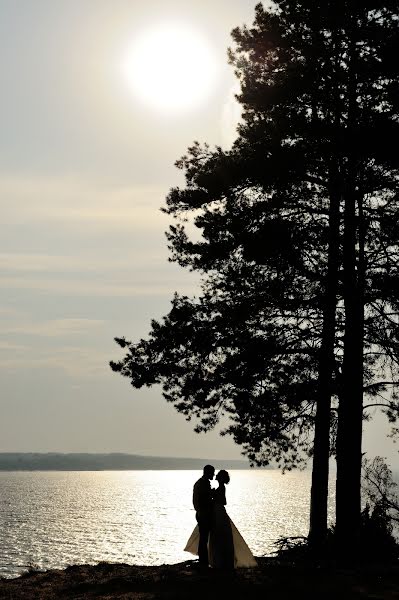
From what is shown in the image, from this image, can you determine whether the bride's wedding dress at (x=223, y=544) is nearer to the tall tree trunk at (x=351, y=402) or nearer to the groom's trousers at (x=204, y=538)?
the groom's trousers at (x=204, y=538)

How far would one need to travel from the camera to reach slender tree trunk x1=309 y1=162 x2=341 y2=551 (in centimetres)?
1866

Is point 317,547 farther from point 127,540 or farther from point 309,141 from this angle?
point 127,540

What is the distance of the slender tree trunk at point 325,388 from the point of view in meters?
18.7

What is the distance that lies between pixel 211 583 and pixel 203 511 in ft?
6.64

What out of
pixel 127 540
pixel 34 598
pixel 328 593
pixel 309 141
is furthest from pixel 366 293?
pixel 127 540

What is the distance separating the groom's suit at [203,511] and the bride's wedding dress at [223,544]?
4.0 inches

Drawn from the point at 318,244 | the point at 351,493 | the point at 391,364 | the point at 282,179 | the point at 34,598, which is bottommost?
the point at 34,598

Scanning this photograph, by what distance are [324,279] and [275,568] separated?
6.94 m

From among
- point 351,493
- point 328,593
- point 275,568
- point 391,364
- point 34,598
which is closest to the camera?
point 328,593

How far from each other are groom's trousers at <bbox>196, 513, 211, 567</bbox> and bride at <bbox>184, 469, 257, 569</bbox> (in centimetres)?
8

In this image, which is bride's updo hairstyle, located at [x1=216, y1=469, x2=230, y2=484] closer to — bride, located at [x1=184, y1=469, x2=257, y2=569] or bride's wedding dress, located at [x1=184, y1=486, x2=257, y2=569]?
bride, located at [x1=184, y1=469, x2=257, y2=569]

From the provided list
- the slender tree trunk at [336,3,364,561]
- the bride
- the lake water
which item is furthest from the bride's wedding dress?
the lake water

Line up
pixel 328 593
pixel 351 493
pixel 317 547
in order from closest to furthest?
pixel 328 593
pixel 351 493
pixel 317 547

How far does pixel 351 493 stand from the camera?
16500mm
